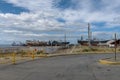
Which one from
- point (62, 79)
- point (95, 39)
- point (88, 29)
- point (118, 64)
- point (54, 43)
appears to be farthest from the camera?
point (54, 43)

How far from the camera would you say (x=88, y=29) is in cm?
7094

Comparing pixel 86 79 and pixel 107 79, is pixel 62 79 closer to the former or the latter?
pixel 86 79

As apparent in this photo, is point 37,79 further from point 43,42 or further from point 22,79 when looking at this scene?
point 43,42

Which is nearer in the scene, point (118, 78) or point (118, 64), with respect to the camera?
point (118, 78)

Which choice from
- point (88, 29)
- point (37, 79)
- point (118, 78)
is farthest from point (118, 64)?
point (88, 29)

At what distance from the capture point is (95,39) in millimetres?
176625

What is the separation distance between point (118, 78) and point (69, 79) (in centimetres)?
257

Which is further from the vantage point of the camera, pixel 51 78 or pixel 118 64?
pixel 118 64

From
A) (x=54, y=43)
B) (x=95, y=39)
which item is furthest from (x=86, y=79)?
(x=54, y=43)

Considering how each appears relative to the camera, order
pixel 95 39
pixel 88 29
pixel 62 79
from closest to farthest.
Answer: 1. pixel 62 79
2. pixel 88 29
3. pixel 95 39

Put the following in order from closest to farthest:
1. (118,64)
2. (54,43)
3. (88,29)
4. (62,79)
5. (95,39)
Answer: (62,79) → (118,64) → (88,29) → (95,39) → (54,43)

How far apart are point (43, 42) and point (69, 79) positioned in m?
169

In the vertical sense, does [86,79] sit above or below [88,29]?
below

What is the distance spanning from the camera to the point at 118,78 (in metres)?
14.7
